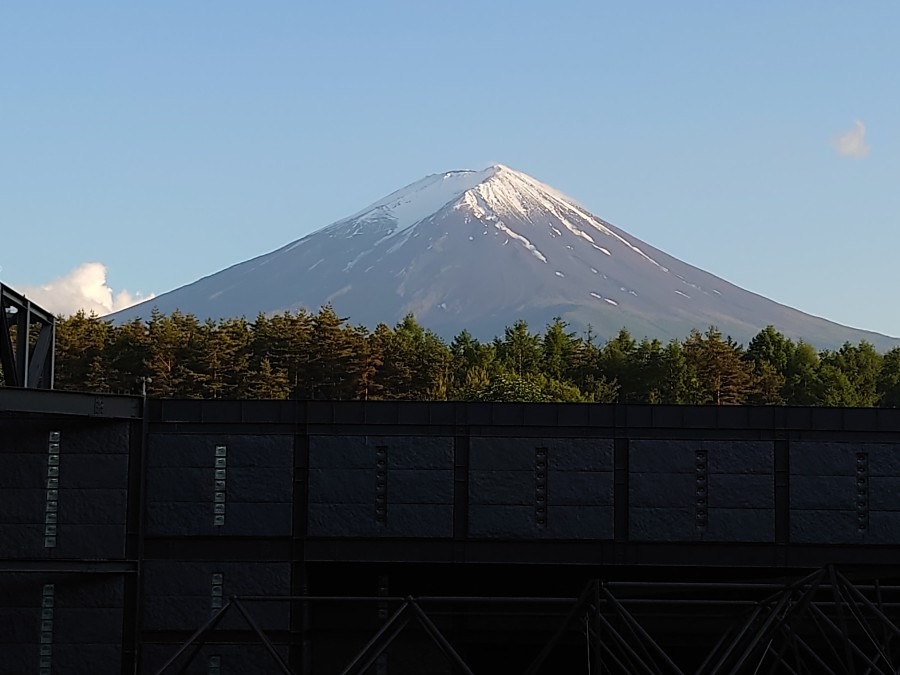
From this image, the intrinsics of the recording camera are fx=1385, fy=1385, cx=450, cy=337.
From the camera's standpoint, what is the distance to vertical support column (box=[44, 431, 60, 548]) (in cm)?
3288

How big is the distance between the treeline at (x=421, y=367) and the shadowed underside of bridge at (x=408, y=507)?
199 ft

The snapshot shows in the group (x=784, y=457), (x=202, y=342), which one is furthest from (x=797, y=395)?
(x=784, y=457)

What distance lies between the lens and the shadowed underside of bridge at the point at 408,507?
33.0 m

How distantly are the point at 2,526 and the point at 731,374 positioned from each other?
86967 mm

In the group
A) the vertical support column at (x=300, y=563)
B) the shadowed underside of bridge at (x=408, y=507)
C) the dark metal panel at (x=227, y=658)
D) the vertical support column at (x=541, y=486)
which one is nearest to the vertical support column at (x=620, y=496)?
the shadowed underside of bridge at (x=408, y=507)

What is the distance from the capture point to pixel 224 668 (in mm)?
32906

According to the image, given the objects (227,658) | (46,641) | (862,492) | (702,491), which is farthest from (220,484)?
(862,492)

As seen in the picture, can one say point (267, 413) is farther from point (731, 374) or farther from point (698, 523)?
point (731, 374)

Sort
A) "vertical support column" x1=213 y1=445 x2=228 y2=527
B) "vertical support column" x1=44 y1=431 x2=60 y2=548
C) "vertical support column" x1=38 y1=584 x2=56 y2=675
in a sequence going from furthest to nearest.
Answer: "vertical support column" x1=213 y1=445 x2=228 y2=527 → "vertical support column" x1=44 y1=431 x2=60 y2=548 → "vertical support column" x1=38 y1=584 x2=56 y2=675

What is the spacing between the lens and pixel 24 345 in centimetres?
3322

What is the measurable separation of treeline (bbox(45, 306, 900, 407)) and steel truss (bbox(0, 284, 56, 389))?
61713 millimetres

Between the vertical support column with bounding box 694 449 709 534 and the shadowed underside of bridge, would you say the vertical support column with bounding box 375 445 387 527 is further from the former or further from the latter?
the vertical support column with bounding box 694 449 709 534

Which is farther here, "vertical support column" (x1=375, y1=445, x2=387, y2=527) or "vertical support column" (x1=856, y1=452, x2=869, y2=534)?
"vertical support column" (x1=856, y1=452, x2=869, y2=534)

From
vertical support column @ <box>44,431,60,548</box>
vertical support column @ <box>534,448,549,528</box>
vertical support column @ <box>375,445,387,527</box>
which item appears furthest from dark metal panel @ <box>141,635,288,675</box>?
vertical support column @ <box>534,448,549,528</box>
